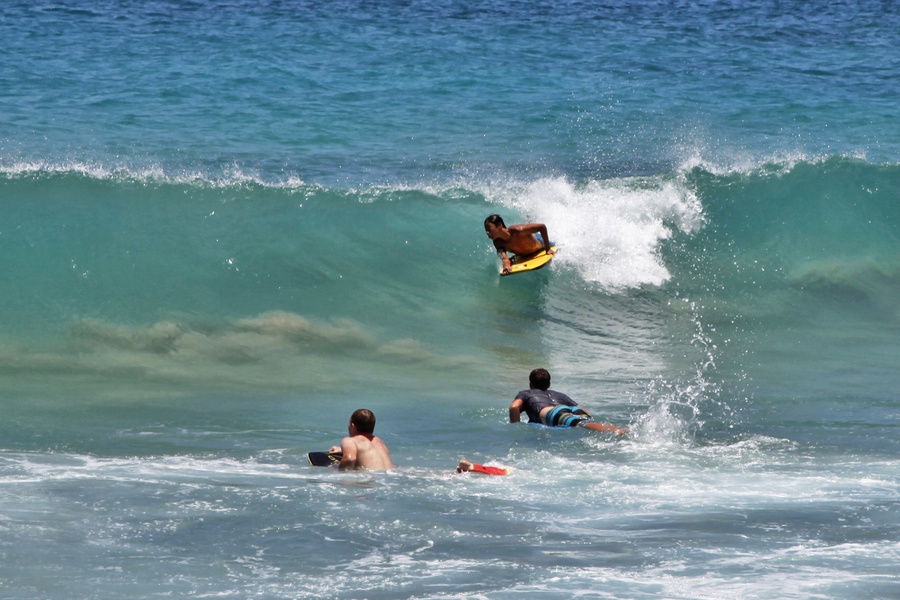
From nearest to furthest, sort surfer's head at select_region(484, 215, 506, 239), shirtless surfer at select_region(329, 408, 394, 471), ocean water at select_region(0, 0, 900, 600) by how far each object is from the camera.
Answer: ocean water at select_region(0, 0, 900, 600) < shirtless surfer at select_region(329, 408, 394, 471) < surfer's head at select_region(484, 215, 506, 239)

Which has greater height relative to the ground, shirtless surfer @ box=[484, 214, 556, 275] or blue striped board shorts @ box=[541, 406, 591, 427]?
shirtless surfer @ box=[484, 214, 556, 275]

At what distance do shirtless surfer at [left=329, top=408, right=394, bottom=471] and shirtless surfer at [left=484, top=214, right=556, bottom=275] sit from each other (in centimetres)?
567

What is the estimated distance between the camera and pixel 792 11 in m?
30.2

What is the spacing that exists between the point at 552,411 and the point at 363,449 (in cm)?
205

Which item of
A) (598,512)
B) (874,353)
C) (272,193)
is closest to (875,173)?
(874,353)

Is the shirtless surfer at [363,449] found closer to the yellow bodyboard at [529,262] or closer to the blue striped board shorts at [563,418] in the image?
the blue striped board shorts at [563,418]

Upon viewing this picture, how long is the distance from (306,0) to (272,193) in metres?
12.3

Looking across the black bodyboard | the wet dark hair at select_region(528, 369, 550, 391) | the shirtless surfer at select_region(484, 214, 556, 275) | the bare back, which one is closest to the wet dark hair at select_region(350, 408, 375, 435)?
the bare back

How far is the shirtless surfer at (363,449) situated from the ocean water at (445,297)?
0.20 metres

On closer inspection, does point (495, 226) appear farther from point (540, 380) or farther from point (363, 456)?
point (363, 456)

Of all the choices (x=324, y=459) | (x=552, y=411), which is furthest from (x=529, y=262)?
(x=324, y=459)

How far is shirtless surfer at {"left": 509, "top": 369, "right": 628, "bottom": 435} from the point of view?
10859 millimetres

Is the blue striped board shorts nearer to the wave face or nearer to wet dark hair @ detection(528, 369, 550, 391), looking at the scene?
wet dark hair @ detection(528, 369, 550, 391)

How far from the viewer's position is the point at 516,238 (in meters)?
15.4
